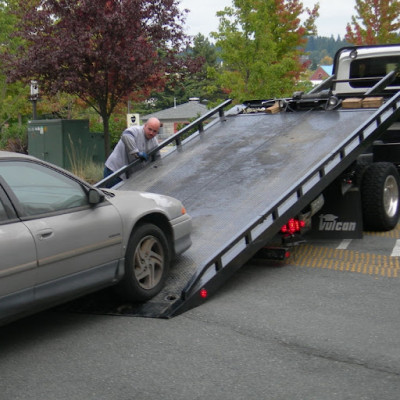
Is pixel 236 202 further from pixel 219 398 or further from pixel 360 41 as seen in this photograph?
pixel 360 41

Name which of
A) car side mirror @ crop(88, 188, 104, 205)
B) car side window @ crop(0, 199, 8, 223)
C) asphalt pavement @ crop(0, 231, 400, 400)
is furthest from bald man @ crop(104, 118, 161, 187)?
car side window @ crop(0, 199, 8, 223)

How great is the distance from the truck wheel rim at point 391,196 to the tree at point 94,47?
23.2 ft

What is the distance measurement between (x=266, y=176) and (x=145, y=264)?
2.48 metres

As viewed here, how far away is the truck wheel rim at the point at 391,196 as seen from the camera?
9.35 m

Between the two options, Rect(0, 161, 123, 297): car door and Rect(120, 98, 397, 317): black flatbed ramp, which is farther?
Rect(120, 98, 397, 317): black flatbed ramp

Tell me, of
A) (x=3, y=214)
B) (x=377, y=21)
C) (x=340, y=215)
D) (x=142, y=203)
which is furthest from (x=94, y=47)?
(x=377, y=21)

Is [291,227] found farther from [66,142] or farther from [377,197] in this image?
[66,142]

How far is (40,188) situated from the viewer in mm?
5359

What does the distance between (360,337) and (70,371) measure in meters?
2.21

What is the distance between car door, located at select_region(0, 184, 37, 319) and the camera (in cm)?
477

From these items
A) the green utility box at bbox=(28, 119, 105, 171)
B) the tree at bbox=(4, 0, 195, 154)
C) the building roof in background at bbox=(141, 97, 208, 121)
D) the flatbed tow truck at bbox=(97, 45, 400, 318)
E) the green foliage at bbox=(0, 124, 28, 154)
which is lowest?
the building roof in background at bbox=(141, 97, 208, 121)

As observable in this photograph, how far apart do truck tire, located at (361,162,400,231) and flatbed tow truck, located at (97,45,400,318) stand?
0.04 ft

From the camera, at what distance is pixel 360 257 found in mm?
7863

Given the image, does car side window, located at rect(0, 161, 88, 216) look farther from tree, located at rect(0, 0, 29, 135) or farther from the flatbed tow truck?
tree, located at rect(0, 0, 29, 135)
